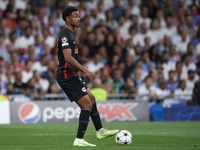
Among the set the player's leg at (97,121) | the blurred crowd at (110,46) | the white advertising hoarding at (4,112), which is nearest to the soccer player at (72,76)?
the player's leg at (97,121)

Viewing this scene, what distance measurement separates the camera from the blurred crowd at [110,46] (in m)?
13.1

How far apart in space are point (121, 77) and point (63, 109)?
263cm

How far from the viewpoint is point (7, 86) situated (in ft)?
40.9

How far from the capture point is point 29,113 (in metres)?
12.4

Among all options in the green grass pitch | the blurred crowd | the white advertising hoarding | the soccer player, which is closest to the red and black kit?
the soccer player

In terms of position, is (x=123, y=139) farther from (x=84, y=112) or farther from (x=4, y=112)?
(x=4, y=112)

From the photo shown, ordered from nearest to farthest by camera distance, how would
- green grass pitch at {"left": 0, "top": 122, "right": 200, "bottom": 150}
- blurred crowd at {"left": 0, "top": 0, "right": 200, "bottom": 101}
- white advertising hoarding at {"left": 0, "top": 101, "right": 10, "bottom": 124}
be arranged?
green grass pitch at {"left": 0, "top": 122, "right": 200, "bottom": 150}, white advertising hoarding at {"left": 0, "top": 101, "right": 10, "bottom": 124}, blurred crowd at {"left": 0, "top": 0, "right": 200, "bottom": 101}

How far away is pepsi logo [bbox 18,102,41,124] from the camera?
40.4ft

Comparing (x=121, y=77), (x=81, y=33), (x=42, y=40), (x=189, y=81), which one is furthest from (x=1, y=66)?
(x=189, y=81)

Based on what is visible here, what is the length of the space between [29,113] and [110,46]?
167 inches

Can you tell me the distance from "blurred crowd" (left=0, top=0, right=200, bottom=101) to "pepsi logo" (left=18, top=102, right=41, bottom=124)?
14.8 inches

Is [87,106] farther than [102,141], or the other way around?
[102,141]

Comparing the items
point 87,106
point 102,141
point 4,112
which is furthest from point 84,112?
point 4,112

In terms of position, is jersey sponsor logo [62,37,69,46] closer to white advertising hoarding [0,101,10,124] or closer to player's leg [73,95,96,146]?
player's leg [73,95,96,146]
